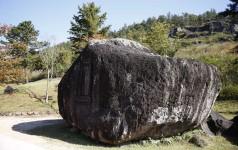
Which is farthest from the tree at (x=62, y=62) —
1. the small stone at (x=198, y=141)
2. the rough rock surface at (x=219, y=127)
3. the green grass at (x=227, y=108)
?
the small stone at (x=198, y=141)

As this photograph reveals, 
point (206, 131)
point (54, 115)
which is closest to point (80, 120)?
point (206, 131)

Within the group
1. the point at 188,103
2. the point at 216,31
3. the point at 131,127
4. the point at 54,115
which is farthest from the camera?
the point at 216,31

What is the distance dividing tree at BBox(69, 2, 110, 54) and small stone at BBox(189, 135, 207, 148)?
28.8 meters

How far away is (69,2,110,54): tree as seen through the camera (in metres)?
38.6

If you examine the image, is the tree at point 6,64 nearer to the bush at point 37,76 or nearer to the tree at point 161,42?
the tree at point 161,42

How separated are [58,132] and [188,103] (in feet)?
22.0

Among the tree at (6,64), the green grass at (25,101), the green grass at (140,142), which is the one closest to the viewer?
the green grass at (140,142)

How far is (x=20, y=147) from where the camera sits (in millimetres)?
8742

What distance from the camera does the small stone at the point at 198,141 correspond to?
1102cm

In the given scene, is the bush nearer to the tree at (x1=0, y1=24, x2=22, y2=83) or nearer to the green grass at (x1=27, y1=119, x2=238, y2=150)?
the tree at (x1=0, y1=24, x2=22, y2=83)

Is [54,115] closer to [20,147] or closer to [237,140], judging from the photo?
[20,147]

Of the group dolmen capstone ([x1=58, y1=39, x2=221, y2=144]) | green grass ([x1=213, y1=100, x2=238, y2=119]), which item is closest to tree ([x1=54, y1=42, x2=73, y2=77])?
green grass ([x1=213, y1=100, x2=238, y2=119])

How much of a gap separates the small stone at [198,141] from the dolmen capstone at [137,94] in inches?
24.1

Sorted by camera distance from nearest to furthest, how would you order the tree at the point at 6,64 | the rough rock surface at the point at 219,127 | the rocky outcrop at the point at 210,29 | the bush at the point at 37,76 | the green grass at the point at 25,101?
the rough rock surface at the point at 219,127 → the tree at the point at 6,64 → the green grass at the point at 25,101 → the bush at the point at 37,76 → the rocky outcrop at the point at 210,29
